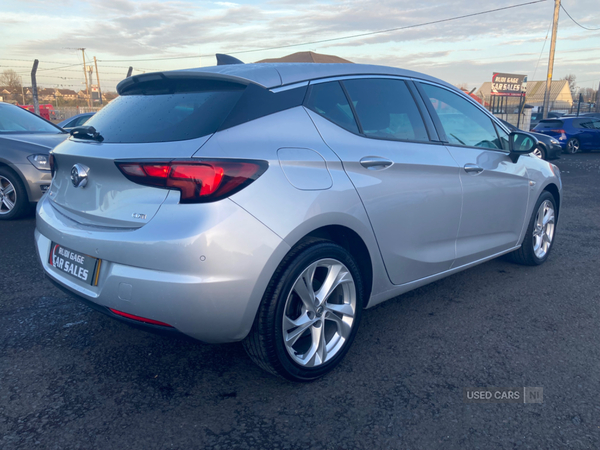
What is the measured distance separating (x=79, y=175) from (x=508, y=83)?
36.1 metres

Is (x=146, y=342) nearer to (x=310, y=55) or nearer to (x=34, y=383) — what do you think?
(x=34, y=383)

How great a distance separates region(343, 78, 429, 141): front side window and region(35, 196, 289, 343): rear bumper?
1.06 m

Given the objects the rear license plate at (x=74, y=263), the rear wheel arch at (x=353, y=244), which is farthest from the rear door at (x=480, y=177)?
the rear license plate at (x=74, y=263)

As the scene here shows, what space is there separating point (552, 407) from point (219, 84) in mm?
2215

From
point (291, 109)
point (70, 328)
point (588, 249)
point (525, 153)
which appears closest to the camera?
point (291, 109)

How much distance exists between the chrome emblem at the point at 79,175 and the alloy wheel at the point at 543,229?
143 inches

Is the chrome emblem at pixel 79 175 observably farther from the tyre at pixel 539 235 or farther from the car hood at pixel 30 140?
the car hood at pixel 30 140

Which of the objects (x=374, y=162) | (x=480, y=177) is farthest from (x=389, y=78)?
(x=480, y=177)

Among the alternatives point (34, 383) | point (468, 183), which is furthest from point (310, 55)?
point (34, 383)

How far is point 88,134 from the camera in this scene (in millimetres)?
2535

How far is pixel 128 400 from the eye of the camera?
2.29 metres

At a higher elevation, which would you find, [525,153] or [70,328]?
[525,153]

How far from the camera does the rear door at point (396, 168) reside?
8.41 ft

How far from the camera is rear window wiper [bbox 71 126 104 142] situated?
2486mm
